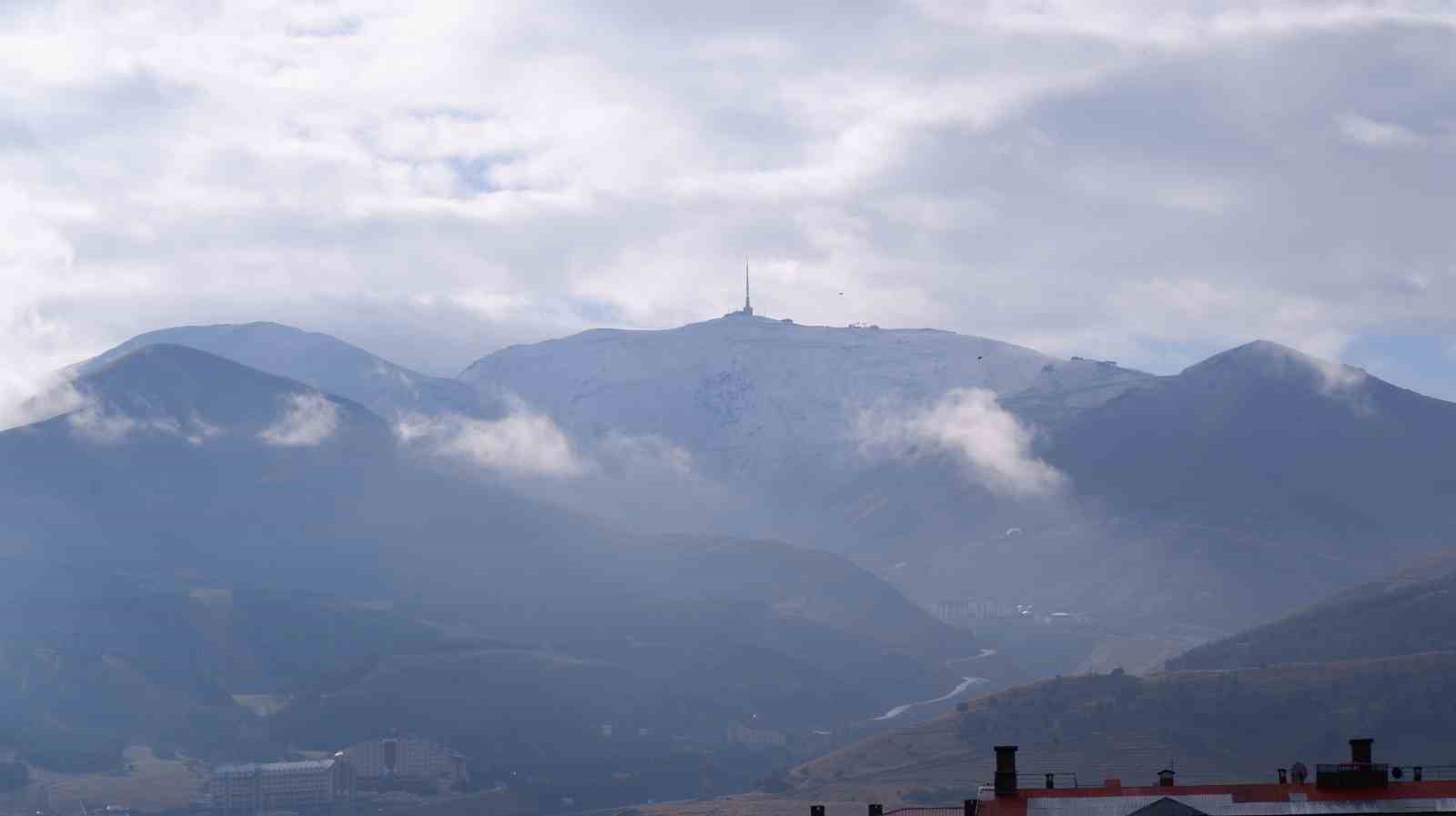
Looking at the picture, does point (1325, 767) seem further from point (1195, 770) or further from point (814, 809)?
point (1195, 770)

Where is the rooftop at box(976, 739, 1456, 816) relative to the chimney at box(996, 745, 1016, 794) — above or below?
below

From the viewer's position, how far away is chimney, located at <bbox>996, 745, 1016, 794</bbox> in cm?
6419

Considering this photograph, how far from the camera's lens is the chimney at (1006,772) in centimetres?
6419

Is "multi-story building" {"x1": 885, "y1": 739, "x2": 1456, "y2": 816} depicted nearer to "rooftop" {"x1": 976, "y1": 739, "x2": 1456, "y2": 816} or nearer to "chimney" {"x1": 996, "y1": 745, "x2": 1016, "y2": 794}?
"rooftop" {"x1": 976, "y1": 739, "x2": 1456, "y2": 816}

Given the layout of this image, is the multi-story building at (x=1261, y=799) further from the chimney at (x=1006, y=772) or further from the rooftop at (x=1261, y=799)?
the chimney at (x=1006, y=772)

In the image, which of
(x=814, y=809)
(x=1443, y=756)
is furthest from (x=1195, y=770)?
(x=814, y=809)

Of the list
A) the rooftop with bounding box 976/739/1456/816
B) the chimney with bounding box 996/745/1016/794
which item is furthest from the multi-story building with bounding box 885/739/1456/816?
the chimney with bounding box 996/745/1016/794

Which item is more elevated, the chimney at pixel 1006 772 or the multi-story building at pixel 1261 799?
the chimney at pixel 1006 772

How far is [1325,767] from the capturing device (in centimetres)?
6241

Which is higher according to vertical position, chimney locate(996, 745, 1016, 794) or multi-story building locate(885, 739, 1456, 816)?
chimney locate(996, 745, 1016, 794)

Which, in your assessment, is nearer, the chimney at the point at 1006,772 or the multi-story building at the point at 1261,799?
the multi-story building at the point at 1261,799

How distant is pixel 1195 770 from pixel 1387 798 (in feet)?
456

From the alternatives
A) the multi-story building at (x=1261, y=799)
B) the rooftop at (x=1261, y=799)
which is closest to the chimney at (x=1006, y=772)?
the multi-story building at (x=1261, y=799)

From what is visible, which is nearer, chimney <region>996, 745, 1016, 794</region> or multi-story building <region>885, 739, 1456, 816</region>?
multi-story building <region>885, 739, 1456, 816</region>
